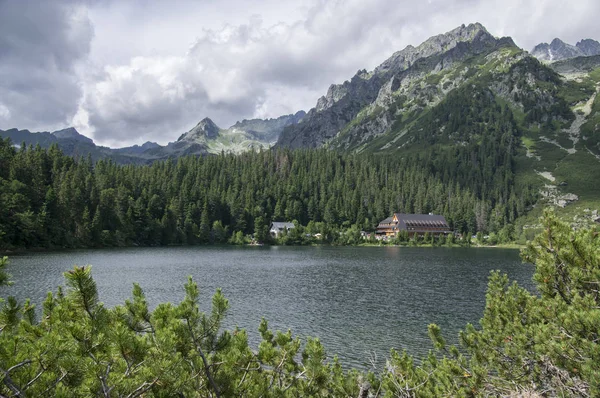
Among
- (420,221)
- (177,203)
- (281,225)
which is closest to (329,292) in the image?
(281,225)

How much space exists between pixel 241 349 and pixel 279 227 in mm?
153975

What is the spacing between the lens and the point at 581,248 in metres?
9.61

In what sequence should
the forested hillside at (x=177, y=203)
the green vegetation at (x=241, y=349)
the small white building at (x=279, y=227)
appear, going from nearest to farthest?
the green vegetation at (x=241, y=349)
the forested hillside at (x=177, y=203)
the small white building at (x=279, y=227)

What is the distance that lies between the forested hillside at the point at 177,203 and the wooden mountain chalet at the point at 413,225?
668 centimetres

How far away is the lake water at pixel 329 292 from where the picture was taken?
31469 millimetres

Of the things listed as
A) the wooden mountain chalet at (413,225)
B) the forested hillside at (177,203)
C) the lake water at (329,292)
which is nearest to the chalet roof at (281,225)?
the forested hillside at (177,203)

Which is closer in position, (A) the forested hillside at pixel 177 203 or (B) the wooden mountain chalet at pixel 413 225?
(A) the forested hillside at pixel 177 203

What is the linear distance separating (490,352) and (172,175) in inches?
7160

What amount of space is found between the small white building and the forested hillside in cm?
850

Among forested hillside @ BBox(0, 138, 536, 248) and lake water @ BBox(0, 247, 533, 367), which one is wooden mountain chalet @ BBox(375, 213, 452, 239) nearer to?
forested hillside @ BBox(0, 138, 536, 248)

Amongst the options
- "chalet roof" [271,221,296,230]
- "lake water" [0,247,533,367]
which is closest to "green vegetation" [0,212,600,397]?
"lake water" [0,247,533,367]

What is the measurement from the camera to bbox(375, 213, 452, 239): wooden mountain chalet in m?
166

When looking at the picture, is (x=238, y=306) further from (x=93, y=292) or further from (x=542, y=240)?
(x=93, y=292)

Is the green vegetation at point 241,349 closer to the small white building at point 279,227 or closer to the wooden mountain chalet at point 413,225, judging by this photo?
the small white building at point 279,227
